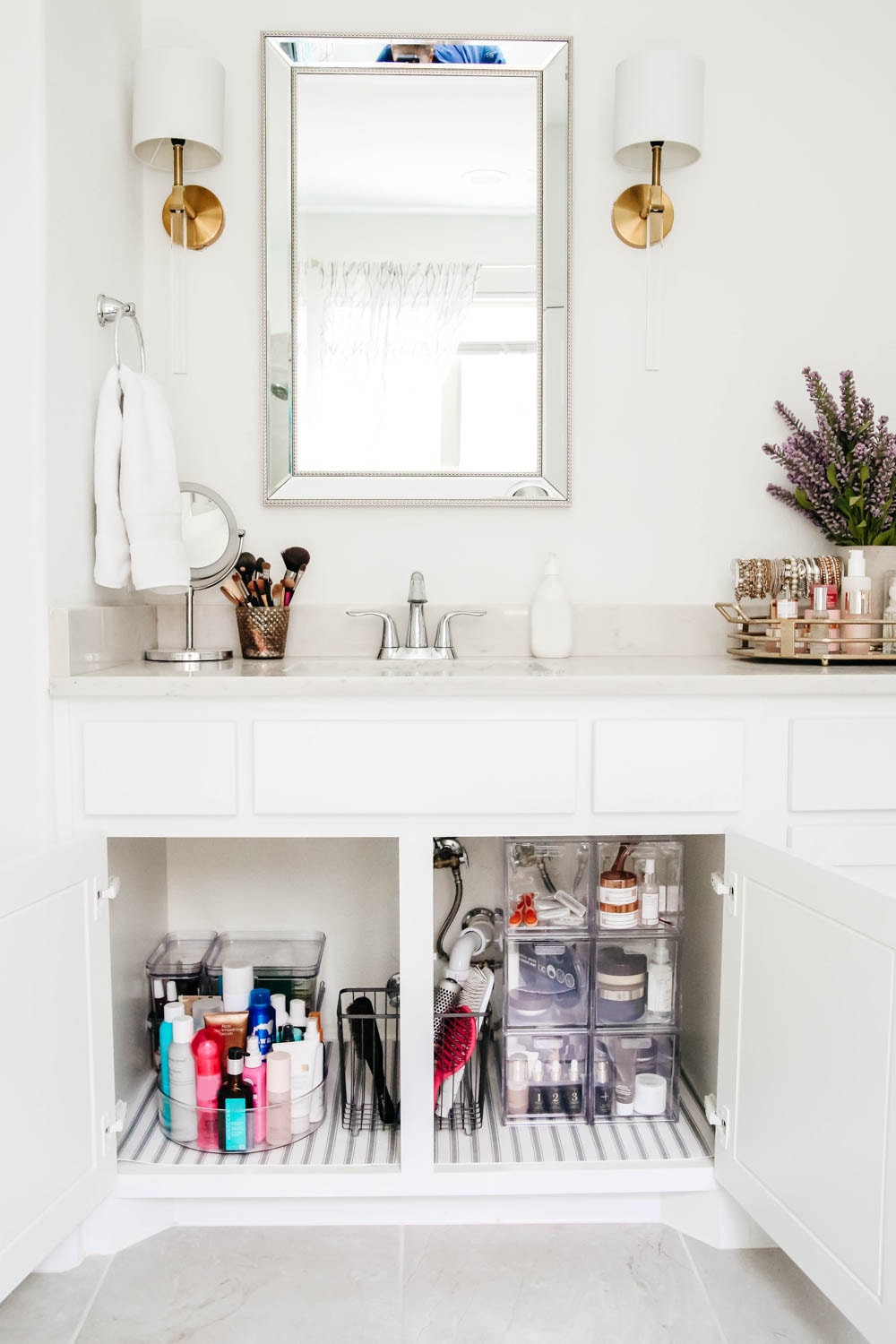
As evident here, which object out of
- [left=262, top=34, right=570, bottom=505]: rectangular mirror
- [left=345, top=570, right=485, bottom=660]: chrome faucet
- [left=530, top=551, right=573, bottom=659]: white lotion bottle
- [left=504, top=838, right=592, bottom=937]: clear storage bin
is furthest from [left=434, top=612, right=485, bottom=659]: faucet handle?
[left=504, top=838, right=592, bottom=937]: clear storage bin

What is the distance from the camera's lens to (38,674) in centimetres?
156

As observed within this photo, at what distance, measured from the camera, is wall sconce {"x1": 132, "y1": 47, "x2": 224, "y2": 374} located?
6.24 ft

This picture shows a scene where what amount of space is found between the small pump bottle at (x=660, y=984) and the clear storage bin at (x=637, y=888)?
6 centimetres

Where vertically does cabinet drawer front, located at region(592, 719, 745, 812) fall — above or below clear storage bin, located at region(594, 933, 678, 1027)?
above

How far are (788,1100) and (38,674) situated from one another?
1.31 m

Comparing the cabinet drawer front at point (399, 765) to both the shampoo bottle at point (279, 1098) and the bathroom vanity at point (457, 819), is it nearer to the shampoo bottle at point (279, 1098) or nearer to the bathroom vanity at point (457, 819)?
the bathroom vanity at point (457, 819)

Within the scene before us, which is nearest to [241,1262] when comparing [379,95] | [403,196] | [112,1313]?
[112,1313]

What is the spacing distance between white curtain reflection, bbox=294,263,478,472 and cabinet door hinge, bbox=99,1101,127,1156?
128cm

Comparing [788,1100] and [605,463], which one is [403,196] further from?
[788,1100]

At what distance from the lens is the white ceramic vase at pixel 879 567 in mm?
1962

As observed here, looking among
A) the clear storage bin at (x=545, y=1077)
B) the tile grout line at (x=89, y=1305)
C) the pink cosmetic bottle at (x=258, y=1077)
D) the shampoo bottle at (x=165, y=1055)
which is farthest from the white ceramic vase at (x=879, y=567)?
the tile grout line at (x=89, y=1305)

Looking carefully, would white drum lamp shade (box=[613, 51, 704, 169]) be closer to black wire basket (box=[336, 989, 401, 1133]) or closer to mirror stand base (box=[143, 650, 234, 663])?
mirror stand base (box=[143, 650, 234, 663])

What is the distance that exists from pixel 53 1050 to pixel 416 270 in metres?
1.63

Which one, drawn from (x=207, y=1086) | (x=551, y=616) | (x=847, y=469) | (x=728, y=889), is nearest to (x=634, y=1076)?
(x=728, y=889)
